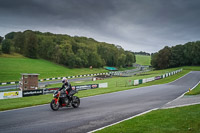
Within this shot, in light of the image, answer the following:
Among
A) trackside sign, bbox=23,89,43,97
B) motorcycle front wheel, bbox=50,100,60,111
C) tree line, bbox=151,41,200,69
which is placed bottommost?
trackside sign, bbox=23,89,43,97

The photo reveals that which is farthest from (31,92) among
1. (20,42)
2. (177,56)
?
(177,56)

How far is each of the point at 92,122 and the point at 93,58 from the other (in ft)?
295

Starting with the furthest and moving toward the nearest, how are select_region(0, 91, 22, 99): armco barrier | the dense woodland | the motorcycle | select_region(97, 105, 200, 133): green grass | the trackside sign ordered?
the dense woodland → the trackside sign → select_region(0, 91, 22, 99): armco barrier → the motorcycle → select_region(97, 105, 200, 133): green grass

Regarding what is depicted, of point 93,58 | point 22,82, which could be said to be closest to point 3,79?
point 22,82

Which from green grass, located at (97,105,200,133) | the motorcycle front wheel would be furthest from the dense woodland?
green grass, located at (97,105,200,133)

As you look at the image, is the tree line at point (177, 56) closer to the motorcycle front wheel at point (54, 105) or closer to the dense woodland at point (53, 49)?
the dense woodland at point (53, 49)

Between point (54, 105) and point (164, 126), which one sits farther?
point (54, 105)

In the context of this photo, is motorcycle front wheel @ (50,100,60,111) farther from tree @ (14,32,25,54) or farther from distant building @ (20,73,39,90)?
tree @ (14,32,25,54)

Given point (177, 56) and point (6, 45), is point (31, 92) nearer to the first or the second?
point (6, 45)

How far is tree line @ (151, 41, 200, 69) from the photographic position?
98.2 metres

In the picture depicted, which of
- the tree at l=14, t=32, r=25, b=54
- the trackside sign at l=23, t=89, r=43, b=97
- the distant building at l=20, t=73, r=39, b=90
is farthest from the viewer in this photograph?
the tree at l=14, t=32, r=25, b=54

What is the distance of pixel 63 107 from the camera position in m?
12.4

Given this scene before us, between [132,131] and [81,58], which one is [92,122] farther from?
[81,58]

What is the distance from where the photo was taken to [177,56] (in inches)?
4048
